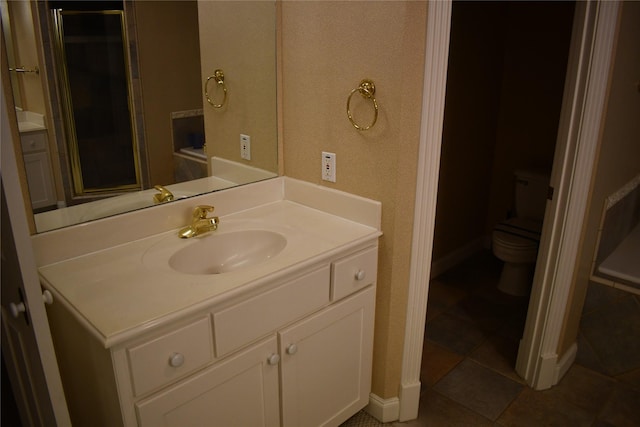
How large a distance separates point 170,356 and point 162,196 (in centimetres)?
67

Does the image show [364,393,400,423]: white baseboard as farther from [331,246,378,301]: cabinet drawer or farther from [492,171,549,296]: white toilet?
[492,171,549,296]: white toilet

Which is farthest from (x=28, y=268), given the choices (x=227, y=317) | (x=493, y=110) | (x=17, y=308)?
(x=493, y=110)

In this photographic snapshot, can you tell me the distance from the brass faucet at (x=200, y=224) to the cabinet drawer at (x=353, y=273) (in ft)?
1.54

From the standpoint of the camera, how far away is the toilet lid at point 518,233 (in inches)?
120

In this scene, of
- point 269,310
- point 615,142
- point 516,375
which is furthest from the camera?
point 516,375

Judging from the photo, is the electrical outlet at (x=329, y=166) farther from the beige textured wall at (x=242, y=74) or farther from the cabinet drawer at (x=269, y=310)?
the cabinet drawer at (x=269, y=310)

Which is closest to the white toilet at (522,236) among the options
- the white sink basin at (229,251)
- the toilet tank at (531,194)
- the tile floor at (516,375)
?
the toilet tank at (531,194)

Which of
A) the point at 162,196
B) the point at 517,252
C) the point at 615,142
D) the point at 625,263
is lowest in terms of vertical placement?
the point at 517,252

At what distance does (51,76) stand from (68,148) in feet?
0.71

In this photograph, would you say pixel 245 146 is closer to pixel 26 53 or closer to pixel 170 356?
pixel 26 53

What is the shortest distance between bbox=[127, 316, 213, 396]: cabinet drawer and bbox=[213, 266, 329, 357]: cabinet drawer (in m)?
0.04

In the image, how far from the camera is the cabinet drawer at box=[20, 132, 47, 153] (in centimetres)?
142

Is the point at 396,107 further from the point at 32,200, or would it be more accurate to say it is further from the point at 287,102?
the point at 32,200

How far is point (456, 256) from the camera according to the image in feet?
11.7
